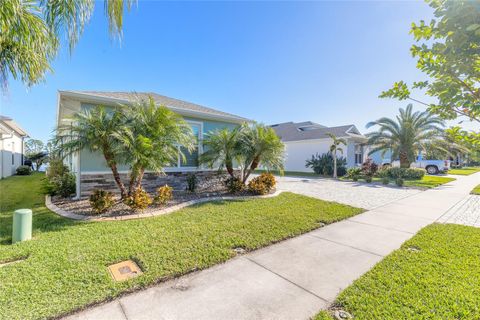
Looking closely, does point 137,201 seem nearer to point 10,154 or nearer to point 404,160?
point 10,154

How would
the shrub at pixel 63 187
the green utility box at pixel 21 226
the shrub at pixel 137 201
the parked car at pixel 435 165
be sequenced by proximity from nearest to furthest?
1. the green utility box at pixel 21 226
2. the shrub at pixel 137 201
3. the shrub at pixel 63 187
4. the parked car at pixel 435 165

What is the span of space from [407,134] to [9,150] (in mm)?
31890

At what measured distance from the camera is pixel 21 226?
411 cm

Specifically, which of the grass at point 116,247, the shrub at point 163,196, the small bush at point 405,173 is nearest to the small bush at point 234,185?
the grass at point 116,247

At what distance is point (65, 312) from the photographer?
2.33 meters

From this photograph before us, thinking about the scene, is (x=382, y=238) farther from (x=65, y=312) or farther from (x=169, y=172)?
(x=169, y=172)

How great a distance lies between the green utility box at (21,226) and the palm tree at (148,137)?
2344mm

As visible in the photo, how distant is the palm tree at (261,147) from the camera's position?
862cm

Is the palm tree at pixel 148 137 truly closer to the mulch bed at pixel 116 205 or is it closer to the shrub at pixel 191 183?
the mulch bed at pixel 116 205

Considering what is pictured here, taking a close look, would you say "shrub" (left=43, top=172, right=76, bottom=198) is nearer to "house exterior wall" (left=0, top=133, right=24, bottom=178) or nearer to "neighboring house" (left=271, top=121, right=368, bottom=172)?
"house exterior wall" (left=0, top=133, right=24, bottom=178)

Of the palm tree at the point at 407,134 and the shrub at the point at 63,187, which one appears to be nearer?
the shrub at the point at 63,187

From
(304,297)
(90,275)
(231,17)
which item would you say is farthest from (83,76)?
(304,297)

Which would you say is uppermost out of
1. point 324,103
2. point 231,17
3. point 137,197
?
point 231,17

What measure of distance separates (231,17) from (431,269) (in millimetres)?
10548
